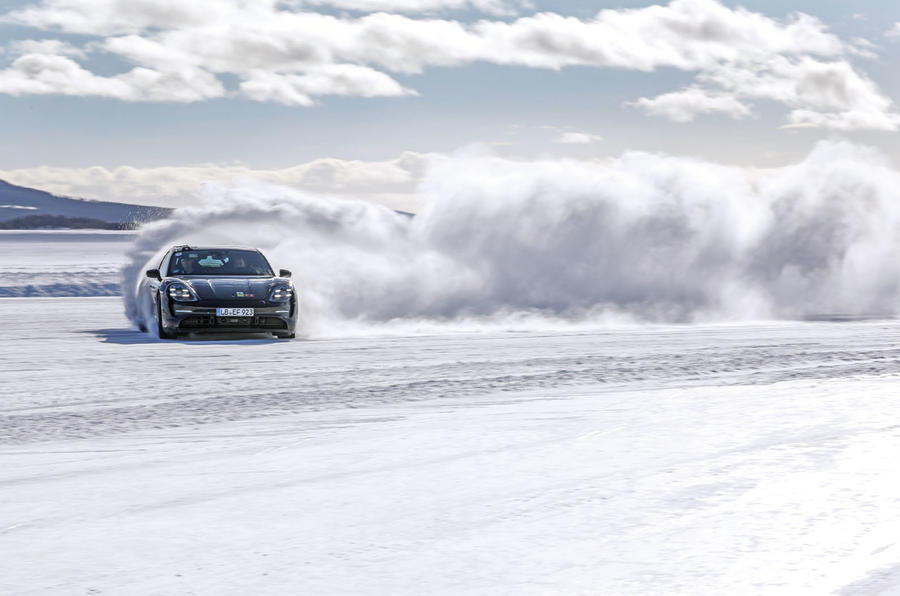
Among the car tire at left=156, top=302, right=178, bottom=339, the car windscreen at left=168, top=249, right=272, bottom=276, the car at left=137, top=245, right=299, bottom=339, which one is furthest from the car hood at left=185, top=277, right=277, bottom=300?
the car windscreen at left=168, top=249, right=272, bottom=276

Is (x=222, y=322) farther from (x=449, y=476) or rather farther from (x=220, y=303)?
(x=449, y=476)

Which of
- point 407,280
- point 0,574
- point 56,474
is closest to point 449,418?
point 56,474

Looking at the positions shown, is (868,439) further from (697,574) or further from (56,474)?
(56,474)

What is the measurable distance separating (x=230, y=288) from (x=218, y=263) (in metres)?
1.36

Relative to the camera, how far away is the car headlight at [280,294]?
51.6 feet

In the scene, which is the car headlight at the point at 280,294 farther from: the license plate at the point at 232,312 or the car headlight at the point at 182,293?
the car headlight at the point at 182,293

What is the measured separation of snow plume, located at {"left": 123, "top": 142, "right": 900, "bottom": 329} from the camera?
2086 cm

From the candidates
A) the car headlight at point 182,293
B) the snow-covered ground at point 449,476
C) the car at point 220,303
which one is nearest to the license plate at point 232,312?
the car at point 220,303

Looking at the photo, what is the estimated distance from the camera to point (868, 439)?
748 cm

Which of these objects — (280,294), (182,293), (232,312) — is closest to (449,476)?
(232,312)

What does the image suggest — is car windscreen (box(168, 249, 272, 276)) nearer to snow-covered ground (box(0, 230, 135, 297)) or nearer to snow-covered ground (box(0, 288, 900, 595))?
snow-covered ground (box(0, 288, 900, 595))

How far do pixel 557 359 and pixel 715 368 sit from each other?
1.84 m

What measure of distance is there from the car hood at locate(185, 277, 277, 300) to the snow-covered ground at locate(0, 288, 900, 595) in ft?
9.32

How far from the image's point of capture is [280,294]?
1580cm
